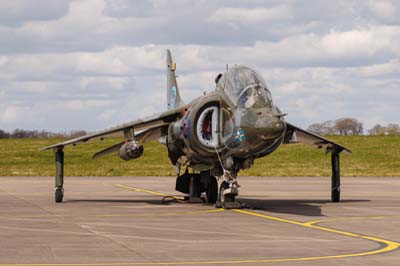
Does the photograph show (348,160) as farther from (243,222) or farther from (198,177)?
(243,222)

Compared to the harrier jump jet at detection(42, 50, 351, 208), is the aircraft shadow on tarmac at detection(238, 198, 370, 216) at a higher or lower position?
lower

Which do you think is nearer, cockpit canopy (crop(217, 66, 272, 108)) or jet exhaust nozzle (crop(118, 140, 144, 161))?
cockpit canopy (crop(217, 66, 272, 108))

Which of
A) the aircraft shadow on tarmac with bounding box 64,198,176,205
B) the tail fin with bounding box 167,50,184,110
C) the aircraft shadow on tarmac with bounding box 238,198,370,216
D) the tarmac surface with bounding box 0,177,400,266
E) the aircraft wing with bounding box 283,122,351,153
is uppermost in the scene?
the tail fin with bounding box 167,50,184,110

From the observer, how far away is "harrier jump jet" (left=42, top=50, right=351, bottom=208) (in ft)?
76.6

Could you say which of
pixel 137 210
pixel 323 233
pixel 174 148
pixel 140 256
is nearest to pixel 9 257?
pixel 140 256

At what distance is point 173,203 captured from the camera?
1153 inches

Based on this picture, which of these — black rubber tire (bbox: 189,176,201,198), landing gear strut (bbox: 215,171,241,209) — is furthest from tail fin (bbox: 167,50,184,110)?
landing gear strut (bbox: 215,171,241,209)

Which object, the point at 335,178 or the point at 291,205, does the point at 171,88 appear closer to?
the point at 335,178

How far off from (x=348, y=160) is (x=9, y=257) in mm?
60609

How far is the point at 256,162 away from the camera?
Result: 6988 cm

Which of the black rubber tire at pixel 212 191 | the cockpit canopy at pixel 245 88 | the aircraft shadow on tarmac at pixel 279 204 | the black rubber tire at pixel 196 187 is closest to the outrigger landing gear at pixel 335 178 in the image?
the aircraft shadow on tarmac at pixel 279 204

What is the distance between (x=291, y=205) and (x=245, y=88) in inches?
240

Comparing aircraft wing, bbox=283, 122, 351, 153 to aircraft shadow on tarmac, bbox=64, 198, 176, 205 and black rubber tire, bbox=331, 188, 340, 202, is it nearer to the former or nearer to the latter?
black rubber tire, bbox=331, 188, 340, 202

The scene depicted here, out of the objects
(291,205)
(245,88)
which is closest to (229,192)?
(245,88)
